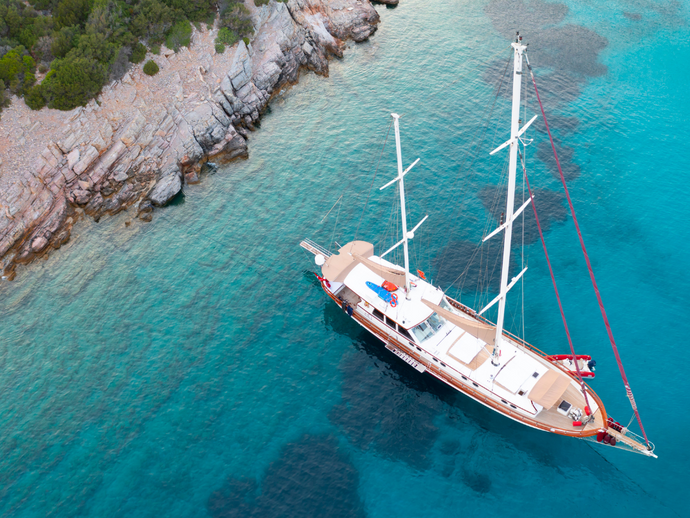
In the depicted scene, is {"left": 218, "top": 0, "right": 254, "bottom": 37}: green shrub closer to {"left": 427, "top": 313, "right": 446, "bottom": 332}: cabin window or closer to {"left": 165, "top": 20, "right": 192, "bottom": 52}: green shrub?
{"left": 165, "top": 20, "right": 192, "bottom": 52}: green shrub

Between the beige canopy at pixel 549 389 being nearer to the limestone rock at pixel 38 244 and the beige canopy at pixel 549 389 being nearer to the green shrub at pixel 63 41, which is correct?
the limestone rock at pixel 38 244

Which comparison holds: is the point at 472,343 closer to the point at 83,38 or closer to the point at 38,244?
→ the point at 38,244

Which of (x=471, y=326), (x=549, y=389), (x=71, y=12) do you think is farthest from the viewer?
A: (x=71, y=12)

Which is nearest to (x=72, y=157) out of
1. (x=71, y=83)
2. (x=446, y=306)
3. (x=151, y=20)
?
(x=71, y=83)

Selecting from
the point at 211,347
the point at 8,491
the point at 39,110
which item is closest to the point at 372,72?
the point at 39,110

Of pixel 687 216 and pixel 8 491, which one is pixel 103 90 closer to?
pixel 8 491

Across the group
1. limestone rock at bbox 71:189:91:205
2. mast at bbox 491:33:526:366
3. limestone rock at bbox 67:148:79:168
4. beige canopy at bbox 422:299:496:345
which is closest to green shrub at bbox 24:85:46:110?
limestone rock at bbox 67:148:79:168

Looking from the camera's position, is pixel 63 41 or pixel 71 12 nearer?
pixel 63 41
